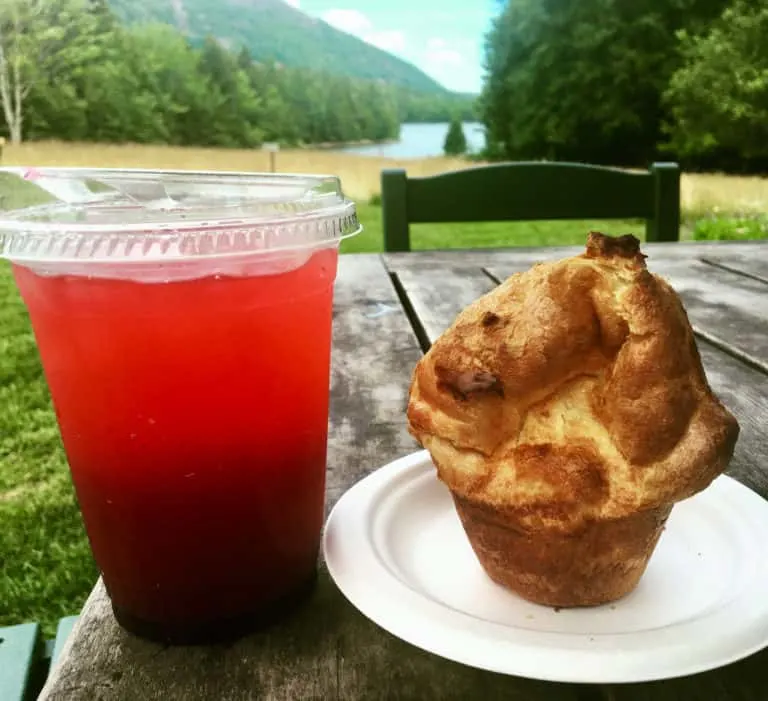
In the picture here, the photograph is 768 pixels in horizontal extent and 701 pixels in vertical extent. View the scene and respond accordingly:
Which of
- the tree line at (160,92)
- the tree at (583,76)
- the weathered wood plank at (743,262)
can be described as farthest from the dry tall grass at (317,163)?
the weathered wood plank at (743,262)

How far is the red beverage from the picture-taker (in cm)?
46

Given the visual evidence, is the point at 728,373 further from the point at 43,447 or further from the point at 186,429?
the point at 43,447

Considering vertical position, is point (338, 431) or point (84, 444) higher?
point (84, 444)

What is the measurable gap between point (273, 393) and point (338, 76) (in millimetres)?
5749

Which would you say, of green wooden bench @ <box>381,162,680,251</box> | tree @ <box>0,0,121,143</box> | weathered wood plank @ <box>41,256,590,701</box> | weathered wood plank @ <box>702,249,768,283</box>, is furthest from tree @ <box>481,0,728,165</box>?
weathered wood plank @ <box>41,256,590,701</box>

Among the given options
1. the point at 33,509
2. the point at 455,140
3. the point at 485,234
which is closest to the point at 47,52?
the point at 455,140

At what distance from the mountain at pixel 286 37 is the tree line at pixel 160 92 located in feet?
0.21

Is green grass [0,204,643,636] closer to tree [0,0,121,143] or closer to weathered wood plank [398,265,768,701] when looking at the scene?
weathered wood plank [398,265,768,701]

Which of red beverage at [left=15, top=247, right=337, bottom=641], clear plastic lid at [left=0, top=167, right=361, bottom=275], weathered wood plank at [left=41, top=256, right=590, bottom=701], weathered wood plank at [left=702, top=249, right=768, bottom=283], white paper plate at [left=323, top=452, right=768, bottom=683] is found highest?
clear plastic lid at [left=0, top=167, right=361, bottom=275]

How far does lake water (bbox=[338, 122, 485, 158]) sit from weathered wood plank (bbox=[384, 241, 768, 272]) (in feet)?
12.2

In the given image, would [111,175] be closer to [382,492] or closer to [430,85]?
[382,492]

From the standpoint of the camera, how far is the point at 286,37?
5.75 meters

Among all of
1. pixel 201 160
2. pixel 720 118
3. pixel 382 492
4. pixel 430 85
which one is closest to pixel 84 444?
pixel 382 492

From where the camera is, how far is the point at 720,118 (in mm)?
6594
